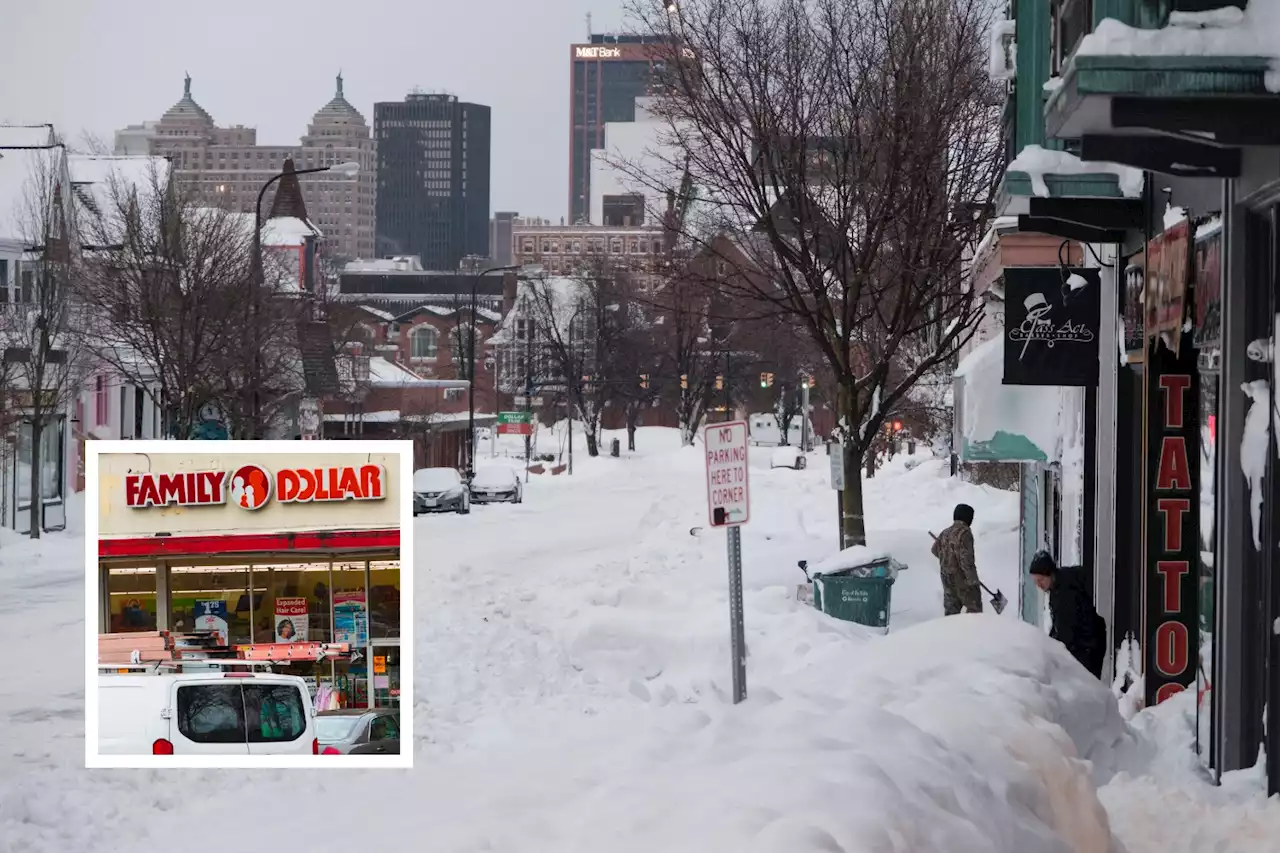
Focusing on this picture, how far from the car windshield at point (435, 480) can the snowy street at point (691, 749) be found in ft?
68.1

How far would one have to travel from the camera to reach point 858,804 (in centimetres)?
506

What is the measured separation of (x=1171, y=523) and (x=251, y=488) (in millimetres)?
7761

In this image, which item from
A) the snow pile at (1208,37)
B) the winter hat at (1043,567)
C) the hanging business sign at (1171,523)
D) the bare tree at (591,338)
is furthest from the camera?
the bare tree at (591,338)

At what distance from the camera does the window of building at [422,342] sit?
134 m

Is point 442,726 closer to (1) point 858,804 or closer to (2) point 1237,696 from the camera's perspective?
(2) point 1237,696

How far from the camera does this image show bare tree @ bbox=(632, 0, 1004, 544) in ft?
75.1

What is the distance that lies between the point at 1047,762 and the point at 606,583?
712 inches

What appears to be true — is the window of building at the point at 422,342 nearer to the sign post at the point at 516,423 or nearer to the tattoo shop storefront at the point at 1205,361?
the sign post at the point at 516,423

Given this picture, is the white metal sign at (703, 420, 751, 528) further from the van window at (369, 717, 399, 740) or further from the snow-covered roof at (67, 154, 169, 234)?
the snow-covered roof at (67, 154, 169, 234)

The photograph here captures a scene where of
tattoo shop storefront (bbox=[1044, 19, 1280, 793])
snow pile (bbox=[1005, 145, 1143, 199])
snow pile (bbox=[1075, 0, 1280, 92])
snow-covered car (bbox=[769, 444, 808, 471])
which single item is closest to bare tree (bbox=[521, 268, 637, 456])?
snow-covered car (bbox=[769, 444, 808, 471])

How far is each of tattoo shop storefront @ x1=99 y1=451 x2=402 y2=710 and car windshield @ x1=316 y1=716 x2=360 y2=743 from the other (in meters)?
0.17

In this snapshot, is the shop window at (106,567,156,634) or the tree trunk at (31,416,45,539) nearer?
the shop window at (106,567,156,634)

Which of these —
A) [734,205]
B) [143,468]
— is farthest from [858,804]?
[734,205]

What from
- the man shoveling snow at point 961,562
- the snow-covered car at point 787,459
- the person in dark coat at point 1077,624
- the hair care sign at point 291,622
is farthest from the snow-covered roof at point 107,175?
the hair care sign at point 291,622
